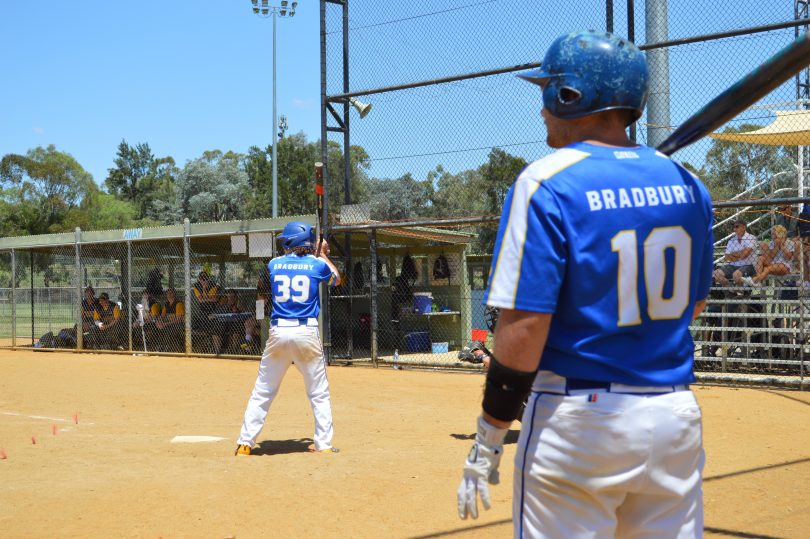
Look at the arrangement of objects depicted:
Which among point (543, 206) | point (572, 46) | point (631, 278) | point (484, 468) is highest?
point (572, 46)

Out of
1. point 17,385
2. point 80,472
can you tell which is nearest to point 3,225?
point 17,385

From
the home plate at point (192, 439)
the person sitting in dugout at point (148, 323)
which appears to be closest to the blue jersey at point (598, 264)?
the home plate at point (192, 439)

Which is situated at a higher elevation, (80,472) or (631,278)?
(631,278)

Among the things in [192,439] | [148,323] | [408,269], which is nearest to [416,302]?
[408,269]

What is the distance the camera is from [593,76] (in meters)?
2.58

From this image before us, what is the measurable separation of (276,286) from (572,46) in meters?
5.76

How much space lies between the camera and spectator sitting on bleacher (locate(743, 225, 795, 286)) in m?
12.9

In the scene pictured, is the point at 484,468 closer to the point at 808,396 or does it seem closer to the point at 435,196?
the point at 808,396

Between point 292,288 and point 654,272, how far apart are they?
5.78 meters

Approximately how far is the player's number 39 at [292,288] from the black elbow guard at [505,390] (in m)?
5.51

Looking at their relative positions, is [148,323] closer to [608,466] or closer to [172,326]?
[172,326]

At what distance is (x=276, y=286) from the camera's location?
8070 millimetres

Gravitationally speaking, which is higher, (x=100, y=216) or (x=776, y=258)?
(x=100, y=216)

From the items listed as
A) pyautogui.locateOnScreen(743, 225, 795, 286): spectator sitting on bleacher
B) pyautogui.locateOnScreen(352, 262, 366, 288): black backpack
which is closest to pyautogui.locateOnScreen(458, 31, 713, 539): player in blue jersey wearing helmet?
pyautogui.locateOnScreen(743, 225, 795, 286): spectator sitting on bleacher
